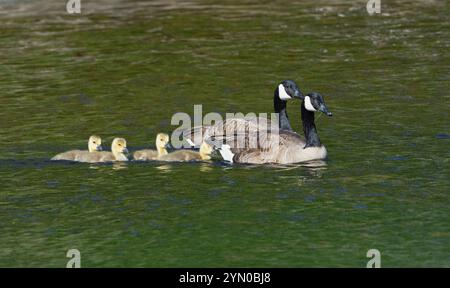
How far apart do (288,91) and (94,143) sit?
3.60m

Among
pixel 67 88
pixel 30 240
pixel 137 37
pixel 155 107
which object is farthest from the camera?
pixel 137 37

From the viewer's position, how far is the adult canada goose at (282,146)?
1803 cm

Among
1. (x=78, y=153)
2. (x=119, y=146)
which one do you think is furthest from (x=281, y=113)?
(x=78, y=153)

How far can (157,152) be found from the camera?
1836 centimetres

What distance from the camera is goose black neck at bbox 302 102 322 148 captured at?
18.0 m

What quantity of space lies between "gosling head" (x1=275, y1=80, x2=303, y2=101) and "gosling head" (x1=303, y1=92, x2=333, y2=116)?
1251 millimetres

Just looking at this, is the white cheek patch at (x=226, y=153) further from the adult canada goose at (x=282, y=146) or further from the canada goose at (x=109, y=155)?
the canada goose at (x=109, y=155)

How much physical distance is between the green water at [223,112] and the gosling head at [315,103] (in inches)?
29.9

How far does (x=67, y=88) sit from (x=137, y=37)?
554cm

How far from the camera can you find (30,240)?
48.4 ft

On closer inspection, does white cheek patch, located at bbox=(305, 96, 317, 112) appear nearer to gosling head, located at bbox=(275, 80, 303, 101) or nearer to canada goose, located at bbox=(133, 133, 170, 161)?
gosling head, located at bbox=(275, 80, 303, 101)

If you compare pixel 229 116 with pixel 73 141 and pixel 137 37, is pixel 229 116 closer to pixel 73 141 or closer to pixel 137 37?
pixel 73 141

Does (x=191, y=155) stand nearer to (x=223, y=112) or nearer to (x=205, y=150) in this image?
(x=205, y=150)
